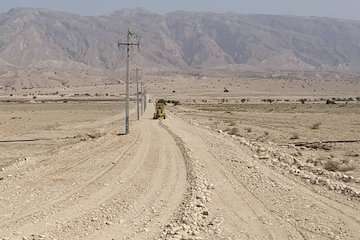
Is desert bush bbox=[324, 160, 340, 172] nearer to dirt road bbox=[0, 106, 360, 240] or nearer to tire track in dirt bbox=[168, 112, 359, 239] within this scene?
dirt road bbox=[0, 106, 360, 240]

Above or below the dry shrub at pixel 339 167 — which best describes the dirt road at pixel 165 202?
above

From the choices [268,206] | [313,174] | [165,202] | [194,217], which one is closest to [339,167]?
[313,174]

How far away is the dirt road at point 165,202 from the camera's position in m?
12.7

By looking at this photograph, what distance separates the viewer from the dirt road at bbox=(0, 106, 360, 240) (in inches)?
499

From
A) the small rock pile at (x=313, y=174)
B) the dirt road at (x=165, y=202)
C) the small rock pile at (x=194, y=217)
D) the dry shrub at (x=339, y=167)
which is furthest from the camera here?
the dry shrub at (x=339, y=167)

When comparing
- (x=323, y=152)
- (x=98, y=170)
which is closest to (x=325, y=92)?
(x=323, y=152)

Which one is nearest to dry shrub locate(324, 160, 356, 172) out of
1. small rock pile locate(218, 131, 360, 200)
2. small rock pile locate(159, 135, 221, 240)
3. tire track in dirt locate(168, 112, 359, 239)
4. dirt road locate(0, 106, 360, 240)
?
small rock pile locate(218, 131, 360, 200)

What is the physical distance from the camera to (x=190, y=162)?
2309 cm

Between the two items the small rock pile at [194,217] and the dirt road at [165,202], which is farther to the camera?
the dirt road at [165,202]

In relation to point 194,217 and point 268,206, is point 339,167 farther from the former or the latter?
point 194,217

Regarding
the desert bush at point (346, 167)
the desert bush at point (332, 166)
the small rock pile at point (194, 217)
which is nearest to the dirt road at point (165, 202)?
the small rock pile at point (194, 217)

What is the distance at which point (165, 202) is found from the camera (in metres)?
15.6

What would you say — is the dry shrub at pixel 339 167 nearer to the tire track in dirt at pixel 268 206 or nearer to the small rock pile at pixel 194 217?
the tire track in dirt at pixel 268 206

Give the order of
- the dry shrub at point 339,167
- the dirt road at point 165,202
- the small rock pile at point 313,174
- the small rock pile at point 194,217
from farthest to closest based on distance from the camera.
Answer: the dry shrub at point 339,167 < the small rock pile at point 313,174 < the dirt road at point 165,202 < the small rock pile at point 194,217
